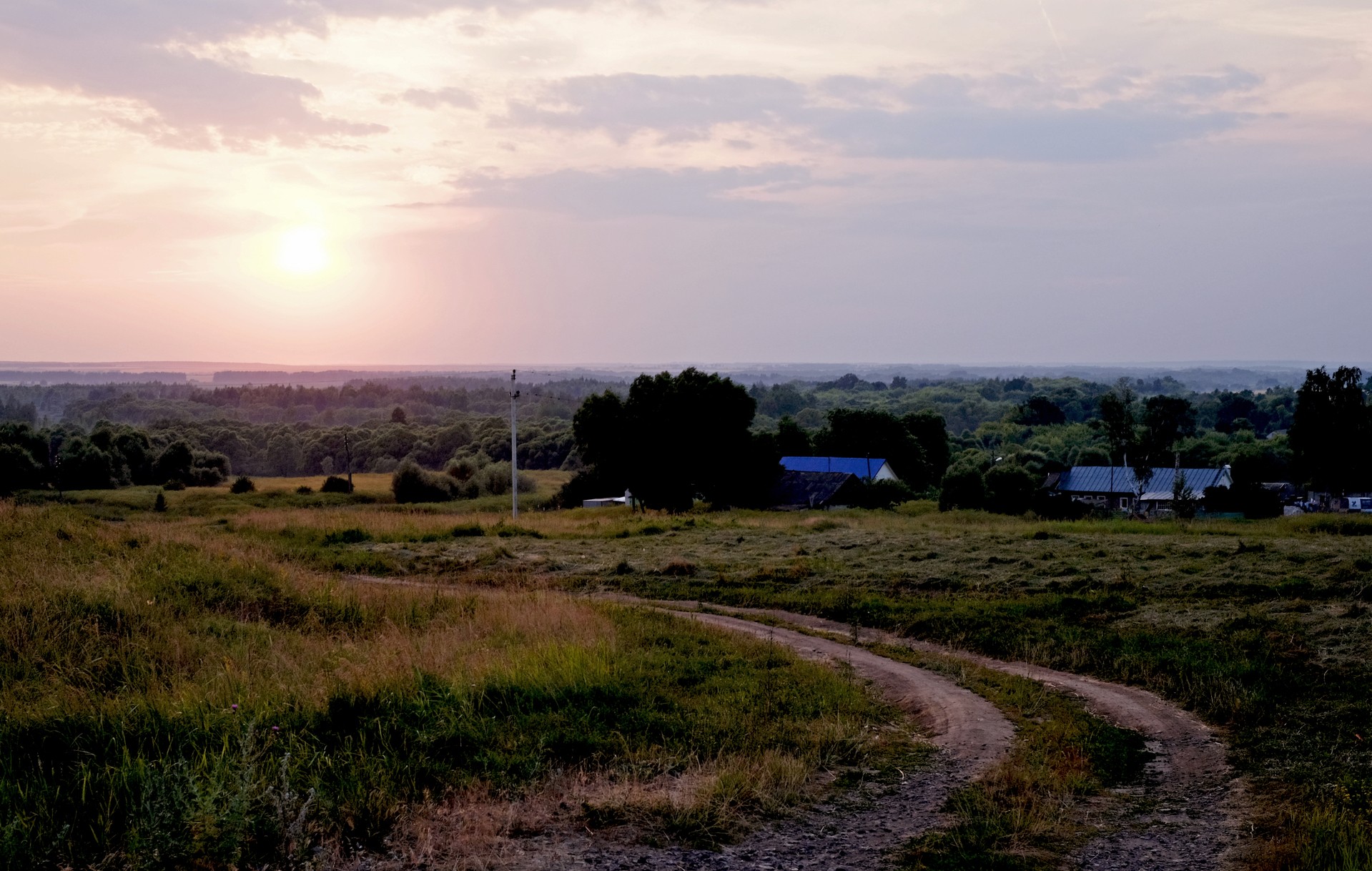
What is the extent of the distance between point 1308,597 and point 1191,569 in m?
3.36

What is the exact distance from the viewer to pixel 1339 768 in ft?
29.9

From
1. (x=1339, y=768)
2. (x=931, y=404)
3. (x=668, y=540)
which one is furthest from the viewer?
(x=931, y=404)

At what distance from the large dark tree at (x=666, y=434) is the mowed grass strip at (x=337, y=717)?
36.1 meters

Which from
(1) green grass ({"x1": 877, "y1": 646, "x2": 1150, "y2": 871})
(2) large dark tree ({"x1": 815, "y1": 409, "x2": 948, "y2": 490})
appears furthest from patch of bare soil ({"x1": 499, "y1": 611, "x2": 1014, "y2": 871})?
(2) large dark tree ({"x1": 815, "y1": 409, "x2": 948, "y2": 490})

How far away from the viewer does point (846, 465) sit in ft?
244

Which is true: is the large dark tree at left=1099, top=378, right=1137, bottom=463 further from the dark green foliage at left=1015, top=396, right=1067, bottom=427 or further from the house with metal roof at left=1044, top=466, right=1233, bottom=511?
the dark green foliage at left=1015, top=396, right=1067, bottom=427

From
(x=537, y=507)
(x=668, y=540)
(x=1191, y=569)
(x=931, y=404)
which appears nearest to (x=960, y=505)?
(x=537, y=507)

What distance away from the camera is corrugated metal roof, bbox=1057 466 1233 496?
69688 mm

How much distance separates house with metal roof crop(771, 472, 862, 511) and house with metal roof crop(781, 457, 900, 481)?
9.47 meters

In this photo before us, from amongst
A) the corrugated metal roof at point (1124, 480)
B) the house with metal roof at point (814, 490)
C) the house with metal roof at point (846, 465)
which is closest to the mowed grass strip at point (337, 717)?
the house with metal roof at point (814, 490)

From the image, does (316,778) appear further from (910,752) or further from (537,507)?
A: (537,507)

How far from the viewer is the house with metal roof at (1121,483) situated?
69.1 meters

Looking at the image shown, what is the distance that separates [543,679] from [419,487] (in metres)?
56.1

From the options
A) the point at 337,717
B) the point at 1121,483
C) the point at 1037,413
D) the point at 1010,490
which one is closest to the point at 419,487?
the point at 1010,490
